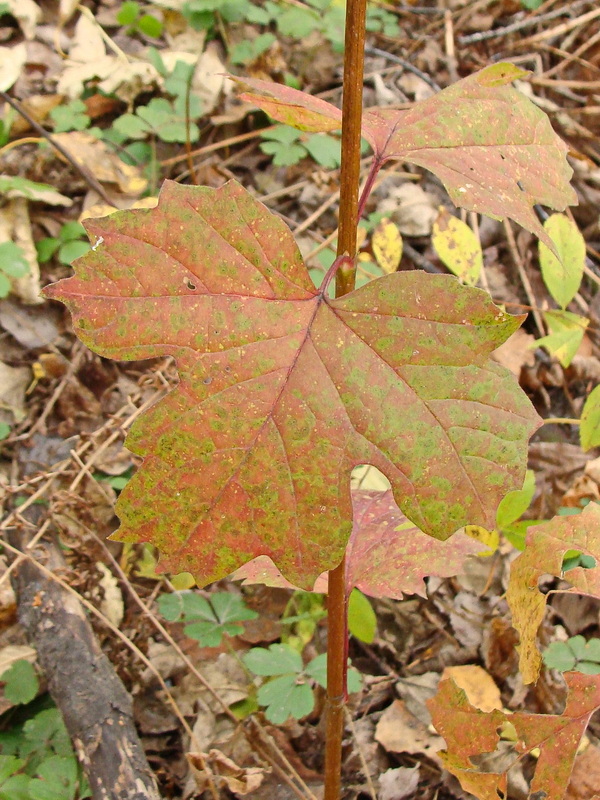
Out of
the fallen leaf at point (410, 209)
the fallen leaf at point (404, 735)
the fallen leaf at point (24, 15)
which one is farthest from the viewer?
the fallen leaf at point (24, 15)

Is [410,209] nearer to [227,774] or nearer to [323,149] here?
[323,149]

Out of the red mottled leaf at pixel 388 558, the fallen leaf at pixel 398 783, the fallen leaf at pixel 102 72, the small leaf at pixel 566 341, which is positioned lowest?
the fallen leaf at pixel 398 783

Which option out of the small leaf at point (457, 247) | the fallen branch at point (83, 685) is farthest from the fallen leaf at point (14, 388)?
the small leaf at point (457, 247)

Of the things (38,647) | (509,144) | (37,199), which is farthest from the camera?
(37,199)

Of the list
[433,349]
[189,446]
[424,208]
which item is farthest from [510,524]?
[424,208]

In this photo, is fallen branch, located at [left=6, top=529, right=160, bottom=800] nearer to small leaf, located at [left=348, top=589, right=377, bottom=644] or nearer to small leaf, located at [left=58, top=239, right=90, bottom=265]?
small leaf, located at [left=348, top=589, right=377, bottom=644]

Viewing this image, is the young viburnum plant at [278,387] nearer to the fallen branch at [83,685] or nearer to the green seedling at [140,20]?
the fallen branch at [83,685]

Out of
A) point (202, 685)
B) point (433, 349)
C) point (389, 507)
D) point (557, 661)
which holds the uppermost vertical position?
point (433, 349)

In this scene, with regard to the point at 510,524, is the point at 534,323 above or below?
above

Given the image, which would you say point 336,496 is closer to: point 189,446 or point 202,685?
point 189,446
